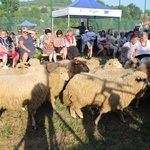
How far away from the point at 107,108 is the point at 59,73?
1241mm

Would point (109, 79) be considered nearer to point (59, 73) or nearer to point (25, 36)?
point (59, 73)

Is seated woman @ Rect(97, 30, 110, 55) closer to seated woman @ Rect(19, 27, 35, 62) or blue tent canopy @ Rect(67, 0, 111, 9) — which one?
blue tent canopy @ Rect(67, 0, 111, 9)

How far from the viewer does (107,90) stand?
4.18 m

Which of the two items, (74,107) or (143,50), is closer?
(74,107)

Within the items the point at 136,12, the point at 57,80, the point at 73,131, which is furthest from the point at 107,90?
the point at 136,12

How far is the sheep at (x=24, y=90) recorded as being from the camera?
4.07 metres

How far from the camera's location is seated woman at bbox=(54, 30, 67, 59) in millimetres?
8508

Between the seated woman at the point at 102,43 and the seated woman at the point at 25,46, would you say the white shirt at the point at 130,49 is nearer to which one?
the seated woman at the point at 25,46

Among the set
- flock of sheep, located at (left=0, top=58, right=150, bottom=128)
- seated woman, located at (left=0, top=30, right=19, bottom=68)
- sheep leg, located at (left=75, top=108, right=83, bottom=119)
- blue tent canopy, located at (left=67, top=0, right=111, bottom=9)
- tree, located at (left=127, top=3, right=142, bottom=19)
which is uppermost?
tree, located at (left=127, top=3, right=142, bottom=19)

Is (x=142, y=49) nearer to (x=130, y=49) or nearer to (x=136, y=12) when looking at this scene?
(x=130, y=49)

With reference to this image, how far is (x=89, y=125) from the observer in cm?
433

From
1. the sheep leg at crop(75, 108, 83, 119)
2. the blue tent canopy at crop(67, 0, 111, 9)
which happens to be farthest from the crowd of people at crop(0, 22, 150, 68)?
the blue tent canopy at crop(67, 0, 111, 9)

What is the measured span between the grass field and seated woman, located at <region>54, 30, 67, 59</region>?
3869 millimetres

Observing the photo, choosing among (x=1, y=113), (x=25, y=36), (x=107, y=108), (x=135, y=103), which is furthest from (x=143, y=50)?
(x=1, y=113)
